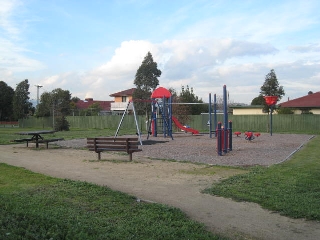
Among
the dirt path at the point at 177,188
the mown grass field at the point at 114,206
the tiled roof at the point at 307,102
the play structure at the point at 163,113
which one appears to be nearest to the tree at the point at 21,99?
the tiled roof at the point at 307,102

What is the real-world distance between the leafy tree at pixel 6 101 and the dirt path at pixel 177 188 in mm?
63003

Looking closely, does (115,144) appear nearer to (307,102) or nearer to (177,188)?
(177,188)

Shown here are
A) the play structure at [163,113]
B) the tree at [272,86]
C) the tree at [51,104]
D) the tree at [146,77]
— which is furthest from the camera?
the tree at [51,104]

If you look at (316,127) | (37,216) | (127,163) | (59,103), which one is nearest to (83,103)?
(59,103)

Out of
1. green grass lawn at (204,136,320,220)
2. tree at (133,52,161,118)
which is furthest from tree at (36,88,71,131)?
green grass lawn at (204,136,320,220)

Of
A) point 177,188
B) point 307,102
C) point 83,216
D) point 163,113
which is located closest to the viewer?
point 83,216

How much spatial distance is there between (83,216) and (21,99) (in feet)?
223

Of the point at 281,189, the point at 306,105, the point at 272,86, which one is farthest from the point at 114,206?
the point at 306,105

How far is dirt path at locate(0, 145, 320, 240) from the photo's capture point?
4.75 m

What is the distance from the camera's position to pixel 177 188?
23.5 feet

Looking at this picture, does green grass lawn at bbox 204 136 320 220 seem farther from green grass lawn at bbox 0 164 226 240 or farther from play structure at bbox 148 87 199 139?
play structure at bbox 148 87 199 139

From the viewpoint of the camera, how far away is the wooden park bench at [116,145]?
11.2m

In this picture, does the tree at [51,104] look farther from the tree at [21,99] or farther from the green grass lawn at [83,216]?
the green grass lawn at [83,216]

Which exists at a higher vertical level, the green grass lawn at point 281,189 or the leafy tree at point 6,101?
the leafy tree at point 6,101
